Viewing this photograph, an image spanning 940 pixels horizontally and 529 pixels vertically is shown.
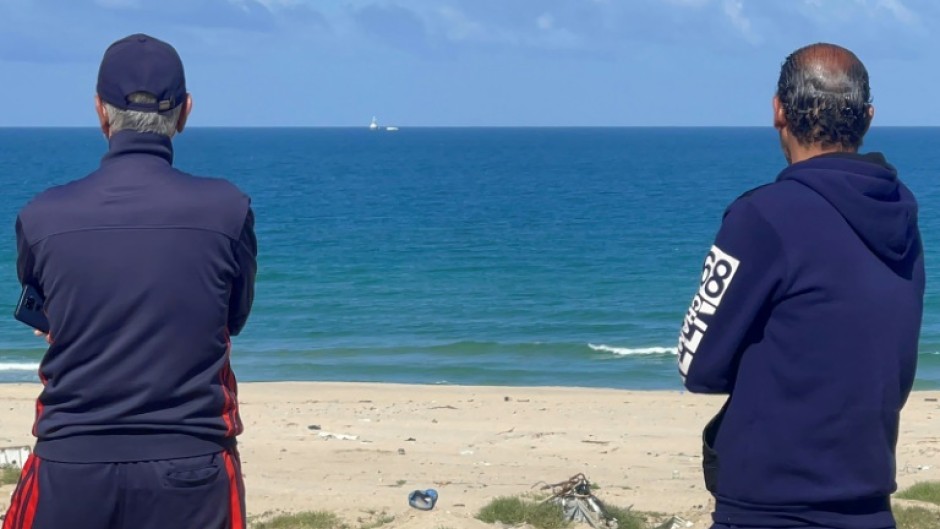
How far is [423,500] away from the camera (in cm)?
757

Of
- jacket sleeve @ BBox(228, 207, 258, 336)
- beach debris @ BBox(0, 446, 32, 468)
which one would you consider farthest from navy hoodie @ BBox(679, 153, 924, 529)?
beach debris @ BBox(0, 446, 32, 468)

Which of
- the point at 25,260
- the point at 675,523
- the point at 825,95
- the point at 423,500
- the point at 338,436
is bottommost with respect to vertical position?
the point at 338,436

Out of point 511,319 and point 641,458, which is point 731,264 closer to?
point 641,458

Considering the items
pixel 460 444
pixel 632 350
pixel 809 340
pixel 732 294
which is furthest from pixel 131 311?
pixel 632 350

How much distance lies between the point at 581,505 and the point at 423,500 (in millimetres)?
1019

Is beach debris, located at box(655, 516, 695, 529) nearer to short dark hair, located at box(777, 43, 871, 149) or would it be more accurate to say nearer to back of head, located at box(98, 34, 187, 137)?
short dark hair, located at box(777, 43, 871, 149)

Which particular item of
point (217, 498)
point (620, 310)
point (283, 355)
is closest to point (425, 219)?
point (620, 310)

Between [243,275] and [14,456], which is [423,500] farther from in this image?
[243,275]

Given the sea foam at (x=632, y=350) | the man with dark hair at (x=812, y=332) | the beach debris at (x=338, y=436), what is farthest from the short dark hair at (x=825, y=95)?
the sea foam at (x=632, y=350)

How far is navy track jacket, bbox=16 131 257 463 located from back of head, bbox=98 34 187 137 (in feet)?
0.61

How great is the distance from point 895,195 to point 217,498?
1737 mm

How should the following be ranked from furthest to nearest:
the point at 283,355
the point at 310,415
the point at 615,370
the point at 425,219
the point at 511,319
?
the point at 425,219 → the point at 511,319 → the point at 283,355 → the point at 615,370 → the point at 310,415

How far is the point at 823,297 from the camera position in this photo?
2785 millimetres

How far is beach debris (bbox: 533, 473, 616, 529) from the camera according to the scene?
22.9ft
